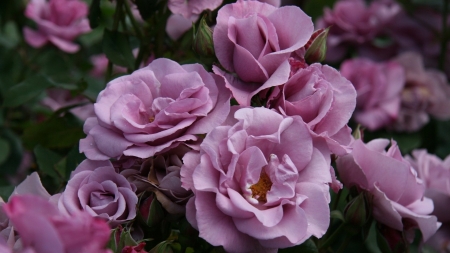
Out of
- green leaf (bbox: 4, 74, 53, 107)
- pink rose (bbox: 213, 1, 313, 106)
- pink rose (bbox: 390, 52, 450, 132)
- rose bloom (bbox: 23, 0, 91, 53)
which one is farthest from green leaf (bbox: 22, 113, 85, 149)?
pink rose (bbox: 390, 52, 450, 132)

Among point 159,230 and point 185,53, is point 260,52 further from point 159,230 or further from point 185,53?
point 185,53

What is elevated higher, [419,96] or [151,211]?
[151,211]

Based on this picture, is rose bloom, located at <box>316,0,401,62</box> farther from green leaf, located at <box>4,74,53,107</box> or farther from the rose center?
the rose center

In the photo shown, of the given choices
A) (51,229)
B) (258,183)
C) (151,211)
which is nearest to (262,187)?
(258,183)

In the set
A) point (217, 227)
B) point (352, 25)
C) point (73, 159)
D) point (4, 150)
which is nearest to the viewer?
point (217, 227)

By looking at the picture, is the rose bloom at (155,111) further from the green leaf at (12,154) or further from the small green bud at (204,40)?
the green leaf at (12,154)

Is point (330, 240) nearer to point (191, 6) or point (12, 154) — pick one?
point (191, 6)

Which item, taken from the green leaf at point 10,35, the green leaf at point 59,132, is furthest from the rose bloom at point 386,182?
the green leaf at point 10,35
